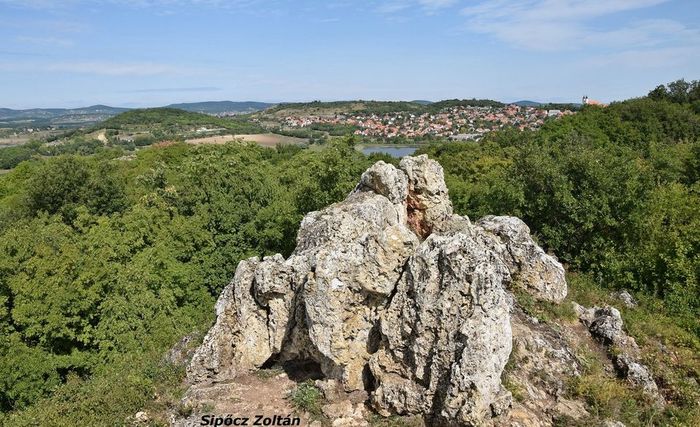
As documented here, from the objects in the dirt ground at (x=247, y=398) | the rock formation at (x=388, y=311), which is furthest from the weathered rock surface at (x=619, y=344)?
the dirt ground at (x=247, y=398)

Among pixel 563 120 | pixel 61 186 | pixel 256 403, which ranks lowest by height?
pixel 256 403

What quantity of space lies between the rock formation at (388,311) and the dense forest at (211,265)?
111 inches

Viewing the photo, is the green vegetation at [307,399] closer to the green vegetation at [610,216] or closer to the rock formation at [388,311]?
the rock formation at [388,311]

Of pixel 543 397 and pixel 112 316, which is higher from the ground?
pixel 543 397

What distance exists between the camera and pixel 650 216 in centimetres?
2081

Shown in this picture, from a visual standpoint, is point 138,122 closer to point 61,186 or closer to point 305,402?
point 61,186

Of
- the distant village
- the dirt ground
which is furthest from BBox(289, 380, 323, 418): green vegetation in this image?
the distant village

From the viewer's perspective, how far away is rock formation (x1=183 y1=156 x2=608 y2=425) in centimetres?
999

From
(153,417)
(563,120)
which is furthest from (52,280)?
(563,120)

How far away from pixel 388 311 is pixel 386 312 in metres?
0.11

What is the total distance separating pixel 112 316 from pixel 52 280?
10.2ft

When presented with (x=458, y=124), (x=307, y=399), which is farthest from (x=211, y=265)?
(x=458, y=124)

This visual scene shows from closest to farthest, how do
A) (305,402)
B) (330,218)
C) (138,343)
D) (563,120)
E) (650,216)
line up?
(305,402) → (330,218) → (138,343) → (650,216) → (563,120)

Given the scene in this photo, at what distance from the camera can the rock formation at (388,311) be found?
9.99 m
